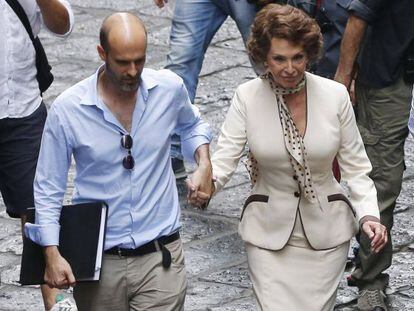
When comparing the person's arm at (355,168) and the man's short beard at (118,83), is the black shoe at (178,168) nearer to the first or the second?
the person's arm at (355,168)

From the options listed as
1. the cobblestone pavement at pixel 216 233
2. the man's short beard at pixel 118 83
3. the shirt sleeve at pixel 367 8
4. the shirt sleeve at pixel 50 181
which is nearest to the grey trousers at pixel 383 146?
the cobblestone pavement at pixel 216 233

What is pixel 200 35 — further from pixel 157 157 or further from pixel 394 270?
pixel 157 157

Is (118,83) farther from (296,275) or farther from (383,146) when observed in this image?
(383,146)

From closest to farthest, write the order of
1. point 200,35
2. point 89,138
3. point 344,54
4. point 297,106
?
point 89,138
point 297,106
point 344,54
point 200,35

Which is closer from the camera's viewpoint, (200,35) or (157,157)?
(157,157)

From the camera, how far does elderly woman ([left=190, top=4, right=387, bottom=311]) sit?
5.64 m

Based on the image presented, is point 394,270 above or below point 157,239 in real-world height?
below

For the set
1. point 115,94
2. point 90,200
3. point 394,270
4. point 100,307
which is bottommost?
point 394,270

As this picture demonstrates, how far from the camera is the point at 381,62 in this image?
6.80m

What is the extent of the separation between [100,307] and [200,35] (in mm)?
3224

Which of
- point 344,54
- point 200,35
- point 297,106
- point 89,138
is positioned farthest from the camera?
point 200,35

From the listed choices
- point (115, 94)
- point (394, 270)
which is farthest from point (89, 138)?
point (394, 270)

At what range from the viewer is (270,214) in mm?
5734

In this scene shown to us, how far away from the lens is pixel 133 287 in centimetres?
548
